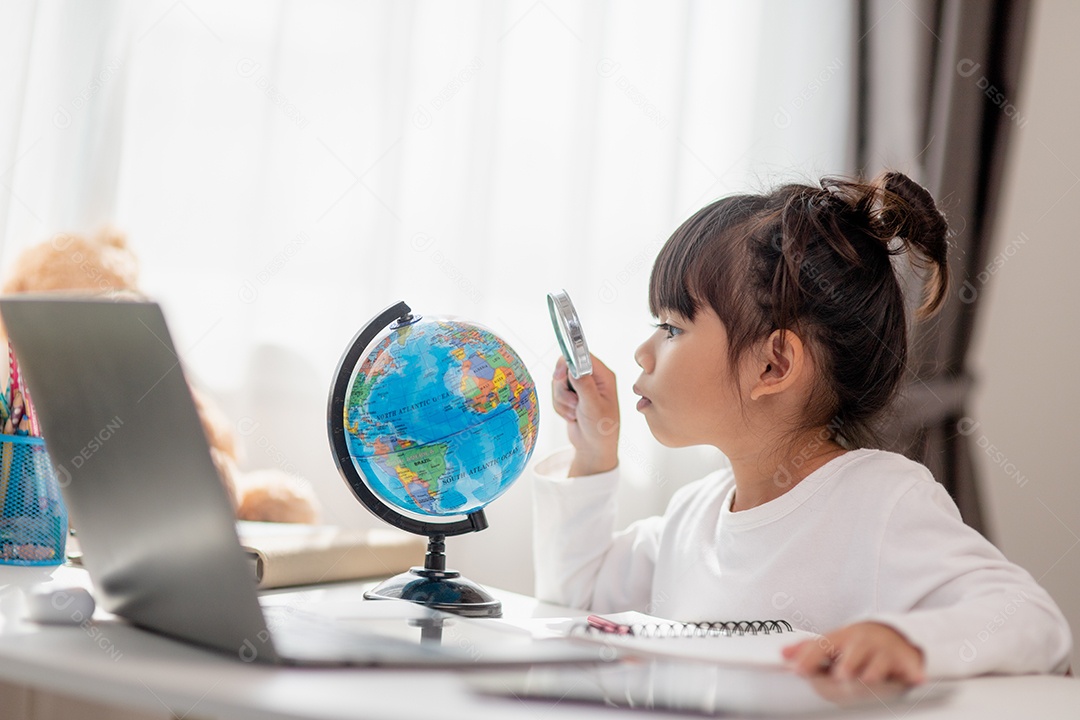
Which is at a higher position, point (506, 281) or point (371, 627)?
point (506, 281)

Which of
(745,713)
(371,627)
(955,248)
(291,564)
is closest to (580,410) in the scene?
(291,564)

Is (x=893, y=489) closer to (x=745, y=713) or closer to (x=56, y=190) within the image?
(x=745, y=713)

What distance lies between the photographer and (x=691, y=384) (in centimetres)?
118

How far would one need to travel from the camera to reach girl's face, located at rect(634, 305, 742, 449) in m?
1.17

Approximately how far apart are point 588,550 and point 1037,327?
1.17 metres

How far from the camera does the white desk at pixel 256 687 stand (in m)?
0.54

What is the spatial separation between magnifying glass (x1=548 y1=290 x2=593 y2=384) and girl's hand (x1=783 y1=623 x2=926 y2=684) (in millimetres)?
486

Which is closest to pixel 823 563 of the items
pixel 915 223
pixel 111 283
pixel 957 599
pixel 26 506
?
pixel 957 599

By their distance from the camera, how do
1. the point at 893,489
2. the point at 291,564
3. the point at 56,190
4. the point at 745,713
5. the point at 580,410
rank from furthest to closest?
the point at 56,190 → the point at 580,410 → the point at 291,564 → the point at 893,489 → the point at 745,713

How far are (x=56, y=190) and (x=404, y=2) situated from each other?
0.74 m

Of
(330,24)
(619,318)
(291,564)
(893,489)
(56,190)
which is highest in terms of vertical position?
(330,24)

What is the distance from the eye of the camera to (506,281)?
6.25 feet

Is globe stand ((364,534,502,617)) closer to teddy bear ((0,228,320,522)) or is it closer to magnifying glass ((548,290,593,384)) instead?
magnifying glass ((548,290,593,384))

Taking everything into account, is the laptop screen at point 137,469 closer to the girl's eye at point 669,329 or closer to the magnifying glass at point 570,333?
→ the magnifying glass at point 570,333
